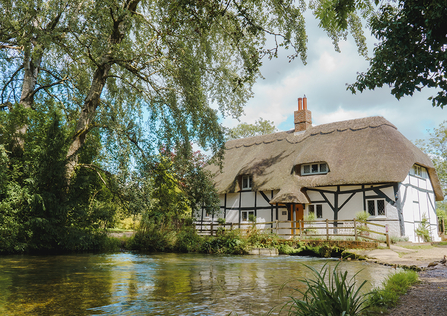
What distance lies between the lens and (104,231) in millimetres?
14664

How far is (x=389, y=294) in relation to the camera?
4418mm

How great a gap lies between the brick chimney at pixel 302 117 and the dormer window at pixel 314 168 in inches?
167

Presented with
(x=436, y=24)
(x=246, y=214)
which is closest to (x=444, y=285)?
(x=436, y=24)

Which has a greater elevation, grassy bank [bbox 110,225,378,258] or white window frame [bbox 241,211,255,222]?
white window frame [bbox 241,211,255,222]

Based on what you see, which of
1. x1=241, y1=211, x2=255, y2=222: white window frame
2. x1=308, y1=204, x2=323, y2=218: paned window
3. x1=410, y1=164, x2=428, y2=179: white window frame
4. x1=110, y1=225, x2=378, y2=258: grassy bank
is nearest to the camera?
x1=110, y1=225, x2=378, y2=258: grassy bank

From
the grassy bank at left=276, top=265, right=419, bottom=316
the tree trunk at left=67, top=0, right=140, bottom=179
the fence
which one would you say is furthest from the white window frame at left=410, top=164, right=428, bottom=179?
the tree trunk at left=67, top=0, right=140, bottom=179

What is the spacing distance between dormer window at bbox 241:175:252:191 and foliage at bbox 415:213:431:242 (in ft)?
31.9

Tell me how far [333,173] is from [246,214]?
20.5 ft

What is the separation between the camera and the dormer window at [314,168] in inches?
775

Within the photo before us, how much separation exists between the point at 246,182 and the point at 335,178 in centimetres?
604

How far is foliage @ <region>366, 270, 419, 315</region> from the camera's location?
394 centimetres

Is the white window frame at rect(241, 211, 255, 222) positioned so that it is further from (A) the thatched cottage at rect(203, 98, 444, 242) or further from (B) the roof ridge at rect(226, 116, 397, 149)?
(B) the roof ridge at rect(226, 116, 397, 149)

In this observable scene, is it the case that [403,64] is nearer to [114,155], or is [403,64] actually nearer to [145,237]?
[114,155]

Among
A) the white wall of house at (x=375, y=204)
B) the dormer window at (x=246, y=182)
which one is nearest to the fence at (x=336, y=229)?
the white wall of house at (x=375, y=204)
